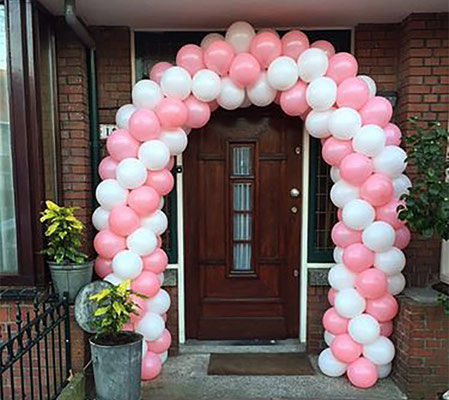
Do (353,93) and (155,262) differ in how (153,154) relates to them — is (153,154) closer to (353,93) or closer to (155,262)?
(155,262)

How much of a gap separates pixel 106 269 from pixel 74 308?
14.5 inches

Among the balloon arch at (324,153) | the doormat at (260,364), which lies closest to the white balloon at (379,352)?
the balloon arch at (324,153)

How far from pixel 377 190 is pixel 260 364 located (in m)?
1.67

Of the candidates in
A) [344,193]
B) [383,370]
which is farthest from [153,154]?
[383,370]

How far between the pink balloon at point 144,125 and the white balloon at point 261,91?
700mm

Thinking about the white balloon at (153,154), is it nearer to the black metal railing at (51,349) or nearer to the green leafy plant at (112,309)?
the green leafy plant at (112,309)

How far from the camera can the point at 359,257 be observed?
2674mm

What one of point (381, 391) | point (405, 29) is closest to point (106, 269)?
point (381, 391)

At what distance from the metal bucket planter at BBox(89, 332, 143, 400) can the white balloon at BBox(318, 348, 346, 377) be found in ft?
4.64

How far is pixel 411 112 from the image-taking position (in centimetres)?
296

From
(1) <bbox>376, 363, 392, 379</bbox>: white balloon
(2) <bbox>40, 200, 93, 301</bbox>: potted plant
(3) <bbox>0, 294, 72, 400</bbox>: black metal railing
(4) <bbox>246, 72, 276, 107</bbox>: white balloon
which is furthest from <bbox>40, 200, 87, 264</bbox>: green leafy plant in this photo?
(1) <bbox>376, 363, 392, 379</bbox>: white balloon

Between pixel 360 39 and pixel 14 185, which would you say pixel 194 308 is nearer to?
pixel 14 185

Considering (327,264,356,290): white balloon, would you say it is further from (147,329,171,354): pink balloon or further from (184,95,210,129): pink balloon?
(184,95,210,129): pink balloon

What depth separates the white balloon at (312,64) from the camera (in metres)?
2.60
